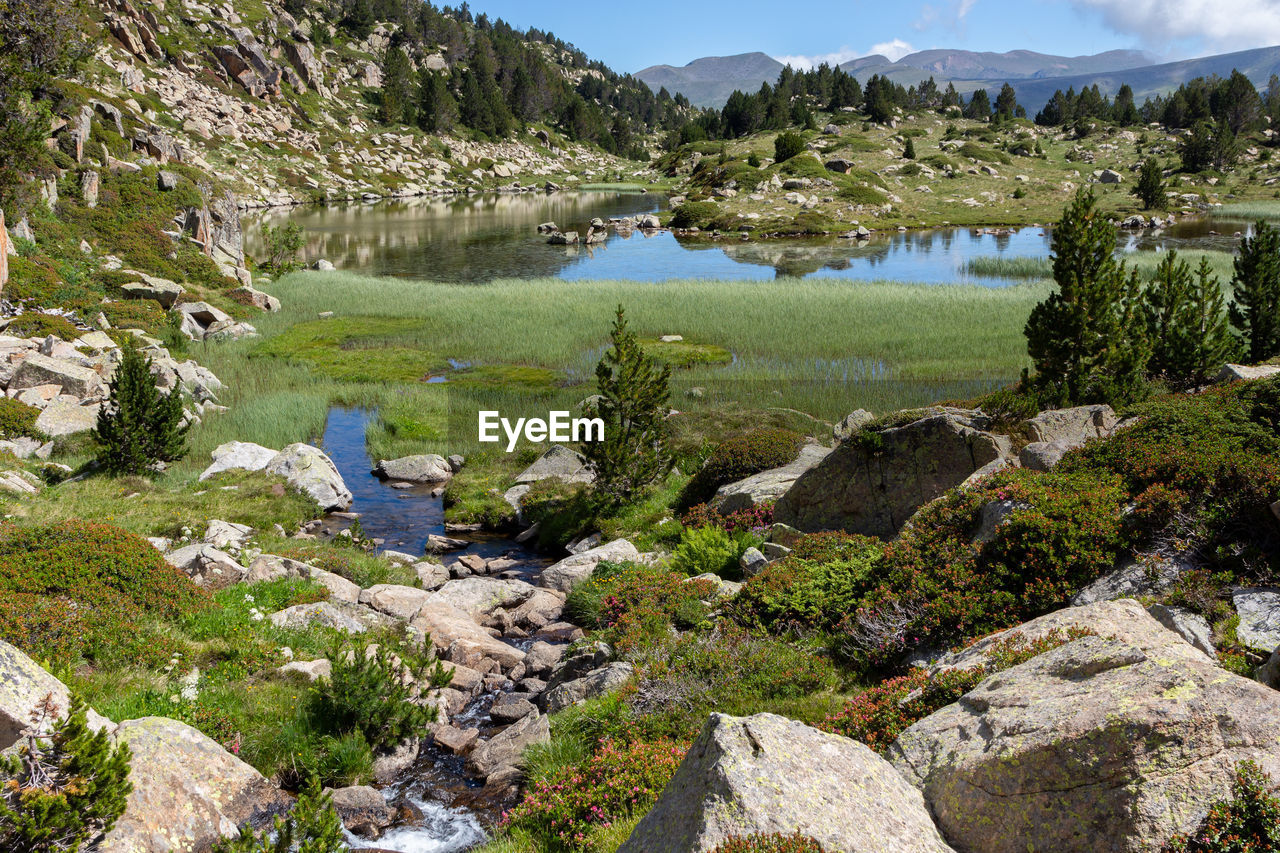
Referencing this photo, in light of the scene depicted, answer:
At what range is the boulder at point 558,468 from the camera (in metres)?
27.2

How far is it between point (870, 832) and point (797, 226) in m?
104

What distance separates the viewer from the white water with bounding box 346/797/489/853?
970 centimetres

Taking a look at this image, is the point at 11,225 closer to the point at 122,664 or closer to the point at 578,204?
the point at 122,664

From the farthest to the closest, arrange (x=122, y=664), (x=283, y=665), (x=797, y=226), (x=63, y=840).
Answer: (x=797, y=226), (x=283, y=665), (x=122, y=664), (x=63, y=840)

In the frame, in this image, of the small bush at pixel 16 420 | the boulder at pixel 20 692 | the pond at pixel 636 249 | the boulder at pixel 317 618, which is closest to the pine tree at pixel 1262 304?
the boulder at pixel 317 618

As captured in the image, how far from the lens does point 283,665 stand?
42.2ft

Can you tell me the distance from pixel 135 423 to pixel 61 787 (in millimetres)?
19248

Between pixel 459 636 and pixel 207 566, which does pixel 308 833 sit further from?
pixel 207 566

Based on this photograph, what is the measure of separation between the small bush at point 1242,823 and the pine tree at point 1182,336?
74.2 feet

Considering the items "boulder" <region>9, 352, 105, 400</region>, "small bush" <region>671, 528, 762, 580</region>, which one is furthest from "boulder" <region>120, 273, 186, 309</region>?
"small bush" <region>671, 528, 762, 580</region>

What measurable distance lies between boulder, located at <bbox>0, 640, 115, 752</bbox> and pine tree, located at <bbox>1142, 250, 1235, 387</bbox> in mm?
27471

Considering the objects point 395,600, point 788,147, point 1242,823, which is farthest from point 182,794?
point 788,147

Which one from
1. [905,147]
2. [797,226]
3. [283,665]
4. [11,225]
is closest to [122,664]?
[283,665]

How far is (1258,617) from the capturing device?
321 inches
